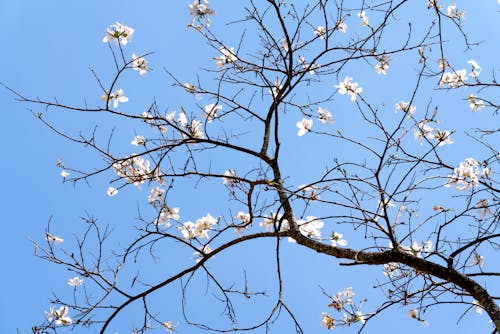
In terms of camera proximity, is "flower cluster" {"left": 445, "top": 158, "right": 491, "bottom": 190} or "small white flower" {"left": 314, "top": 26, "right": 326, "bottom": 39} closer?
"flower cluster" {"left": 445, "top": 158, "right": 491, "bottom": 190}

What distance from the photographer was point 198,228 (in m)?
3.52

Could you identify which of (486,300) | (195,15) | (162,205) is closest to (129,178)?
(162,205)

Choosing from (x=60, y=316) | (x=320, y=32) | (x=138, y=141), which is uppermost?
(x=320, y=32)

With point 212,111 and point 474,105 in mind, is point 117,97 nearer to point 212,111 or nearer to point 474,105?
point 212,111

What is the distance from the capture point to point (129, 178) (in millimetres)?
3326

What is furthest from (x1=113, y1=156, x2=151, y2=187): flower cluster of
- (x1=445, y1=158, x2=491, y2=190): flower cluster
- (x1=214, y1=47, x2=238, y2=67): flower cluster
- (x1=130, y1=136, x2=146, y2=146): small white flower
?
(x1=445, y1=158, x2=491, y2=190): flower cluster

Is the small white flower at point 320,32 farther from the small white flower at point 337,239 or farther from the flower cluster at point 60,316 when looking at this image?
the flower cluster at point 60,316

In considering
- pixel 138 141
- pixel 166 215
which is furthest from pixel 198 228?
pixel 138 141

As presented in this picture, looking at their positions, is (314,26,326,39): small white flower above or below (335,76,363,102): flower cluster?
above

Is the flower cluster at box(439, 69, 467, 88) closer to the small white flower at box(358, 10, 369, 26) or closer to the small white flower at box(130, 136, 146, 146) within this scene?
the small white flower at box(358, 10, 369, 26)

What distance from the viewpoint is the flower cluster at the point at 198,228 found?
3514mm

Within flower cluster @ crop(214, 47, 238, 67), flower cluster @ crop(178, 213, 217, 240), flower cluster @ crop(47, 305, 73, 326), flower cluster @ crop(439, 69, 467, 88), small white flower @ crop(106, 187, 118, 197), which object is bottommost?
flower cluster @ crop(47, 305, 73, 326)

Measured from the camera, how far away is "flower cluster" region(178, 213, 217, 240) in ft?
11.5

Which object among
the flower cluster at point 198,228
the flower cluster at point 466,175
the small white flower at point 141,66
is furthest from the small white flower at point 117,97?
the flower cluster at point 466,175
